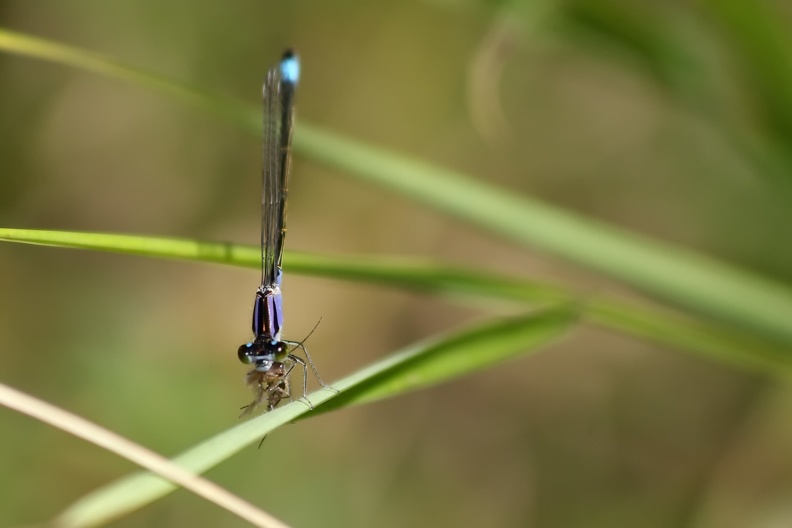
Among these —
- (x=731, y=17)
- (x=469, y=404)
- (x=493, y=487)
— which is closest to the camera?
(x=731, y=17)

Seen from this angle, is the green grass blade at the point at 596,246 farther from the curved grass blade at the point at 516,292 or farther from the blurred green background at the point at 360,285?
the blurred green background at the point at 360,285

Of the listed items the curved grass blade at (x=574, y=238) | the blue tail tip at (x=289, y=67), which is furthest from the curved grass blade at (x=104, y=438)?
the blue tail tip at (x=289, y=67)

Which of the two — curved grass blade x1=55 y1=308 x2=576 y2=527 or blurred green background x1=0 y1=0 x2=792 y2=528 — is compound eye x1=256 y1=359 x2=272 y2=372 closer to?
curved grass blade x1=55 y1=308 x2=576 y2=527

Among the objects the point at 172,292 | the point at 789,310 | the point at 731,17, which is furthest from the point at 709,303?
the point at 172,292

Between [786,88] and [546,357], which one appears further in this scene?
[546,357]

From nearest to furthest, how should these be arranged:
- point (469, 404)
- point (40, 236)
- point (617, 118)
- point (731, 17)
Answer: point (40, 236) < point (731, 17) < point (469, 404) < point (617, 118)

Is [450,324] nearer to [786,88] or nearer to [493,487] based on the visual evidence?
[493,487]
